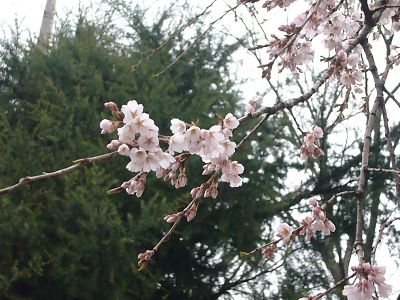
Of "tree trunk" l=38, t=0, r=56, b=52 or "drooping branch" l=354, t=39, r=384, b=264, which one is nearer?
"drooping branch" l=354, t=39, r=384, b=264

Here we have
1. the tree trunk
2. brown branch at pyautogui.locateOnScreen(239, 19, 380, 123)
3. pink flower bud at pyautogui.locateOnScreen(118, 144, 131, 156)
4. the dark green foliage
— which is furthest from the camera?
the tree trunk

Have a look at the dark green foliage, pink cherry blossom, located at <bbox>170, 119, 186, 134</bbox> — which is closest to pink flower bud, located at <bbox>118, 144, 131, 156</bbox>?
pink cherry blossom, located at <bbox>170, 119, 186, 134</bbox>

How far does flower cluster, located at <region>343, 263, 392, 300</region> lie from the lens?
3.04 feet

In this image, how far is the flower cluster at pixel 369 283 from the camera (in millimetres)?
928

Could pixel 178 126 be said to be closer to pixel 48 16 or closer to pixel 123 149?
pixel 123 149

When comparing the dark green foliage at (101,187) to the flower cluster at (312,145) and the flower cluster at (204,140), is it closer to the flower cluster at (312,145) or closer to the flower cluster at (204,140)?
the flower cluster at (312,145)

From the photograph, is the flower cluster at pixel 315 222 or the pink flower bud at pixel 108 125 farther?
the flower cluster at pixel 315 222

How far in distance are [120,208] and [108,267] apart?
20.7 inches

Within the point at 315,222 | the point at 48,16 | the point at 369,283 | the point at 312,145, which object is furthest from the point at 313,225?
the point at 48,16

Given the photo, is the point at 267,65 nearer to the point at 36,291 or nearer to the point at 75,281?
the point at 75,281

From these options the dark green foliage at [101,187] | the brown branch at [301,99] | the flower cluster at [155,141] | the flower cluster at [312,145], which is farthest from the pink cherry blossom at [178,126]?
the dark green foliage at [101,187]

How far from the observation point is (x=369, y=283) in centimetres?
93

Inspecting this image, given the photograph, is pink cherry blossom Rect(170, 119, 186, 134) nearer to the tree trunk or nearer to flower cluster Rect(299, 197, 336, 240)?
flower cluster Rect(299, 197, 336, 240)

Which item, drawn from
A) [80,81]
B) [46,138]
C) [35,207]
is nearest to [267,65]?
[35,207]
